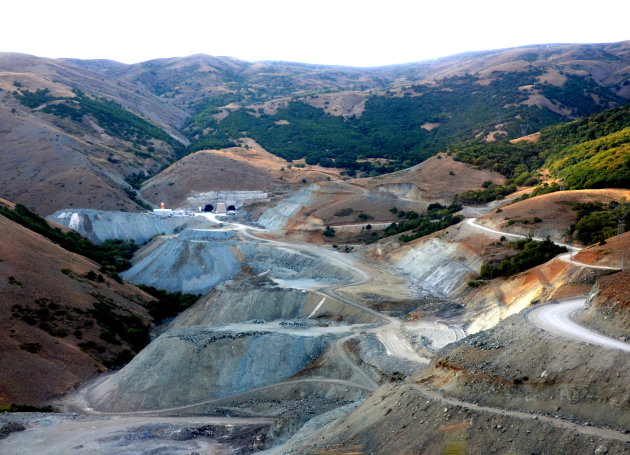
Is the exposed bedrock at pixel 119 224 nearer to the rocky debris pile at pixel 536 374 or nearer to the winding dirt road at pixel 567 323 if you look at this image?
the winding dirt road at pixel 567 323

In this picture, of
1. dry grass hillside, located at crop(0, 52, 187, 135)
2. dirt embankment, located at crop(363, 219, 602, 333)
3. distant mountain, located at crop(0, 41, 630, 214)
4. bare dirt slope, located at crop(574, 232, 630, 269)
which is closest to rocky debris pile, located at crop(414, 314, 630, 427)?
dirt embankment, located at crop(363, 219, 602, 333)

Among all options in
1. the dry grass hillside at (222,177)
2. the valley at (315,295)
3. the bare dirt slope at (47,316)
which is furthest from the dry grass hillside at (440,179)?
the bare dirt slope at (47,316)

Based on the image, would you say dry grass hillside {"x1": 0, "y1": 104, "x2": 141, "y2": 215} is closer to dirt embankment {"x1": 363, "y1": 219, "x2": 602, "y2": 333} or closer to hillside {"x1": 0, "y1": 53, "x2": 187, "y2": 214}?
hillside {"x1": 0, "y1": 53, "x2": 187, "y2": 214}

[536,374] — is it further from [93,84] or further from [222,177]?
[93,84]

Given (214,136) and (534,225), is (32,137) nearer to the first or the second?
(214,136)

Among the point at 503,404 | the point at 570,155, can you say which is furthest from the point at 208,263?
the point at 503,404
